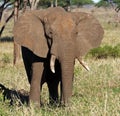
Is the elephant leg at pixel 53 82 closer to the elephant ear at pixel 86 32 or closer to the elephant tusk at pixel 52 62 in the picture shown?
the elephant tusk at pixel 52 62

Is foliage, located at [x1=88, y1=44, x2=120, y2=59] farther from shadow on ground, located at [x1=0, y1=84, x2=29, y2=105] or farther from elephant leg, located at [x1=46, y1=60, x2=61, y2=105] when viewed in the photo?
elephant leg, located at [x1=46, y1=60, x2=61, y2=105]

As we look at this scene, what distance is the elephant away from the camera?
24.4ft

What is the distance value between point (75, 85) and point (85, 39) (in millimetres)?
2554

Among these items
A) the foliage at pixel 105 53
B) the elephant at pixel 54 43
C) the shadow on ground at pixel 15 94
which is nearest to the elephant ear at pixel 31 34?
the elephant at pixel 54 43

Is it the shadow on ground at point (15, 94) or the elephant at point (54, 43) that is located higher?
the elephant at point (54, 43)

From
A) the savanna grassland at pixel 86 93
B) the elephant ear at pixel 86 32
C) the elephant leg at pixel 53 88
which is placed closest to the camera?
the savanna grassland at pixel 86 93

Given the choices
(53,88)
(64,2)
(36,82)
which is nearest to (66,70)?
(36,82)

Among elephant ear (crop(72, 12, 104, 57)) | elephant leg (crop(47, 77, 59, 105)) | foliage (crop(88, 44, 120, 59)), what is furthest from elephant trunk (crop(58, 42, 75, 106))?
foliage (crop(88, 44, 120, 59))

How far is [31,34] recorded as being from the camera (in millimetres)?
8133

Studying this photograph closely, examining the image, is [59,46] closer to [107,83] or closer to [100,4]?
[107,83]

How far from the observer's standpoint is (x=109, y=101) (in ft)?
24.3

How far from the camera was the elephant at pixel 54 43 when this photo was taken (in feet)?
24.4

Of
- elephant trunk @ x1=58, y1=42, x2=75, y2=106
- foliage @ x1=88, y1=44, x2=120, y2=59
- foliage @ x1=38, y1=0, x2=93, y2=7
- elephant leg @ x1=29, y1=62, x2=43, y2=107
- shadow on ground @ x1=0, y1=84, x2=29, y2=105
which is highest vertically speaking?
elephant trunk @ x1=58, y1=42, x2=75, y2=106

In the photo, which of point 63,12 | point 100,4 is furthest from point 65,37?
point 100,4
